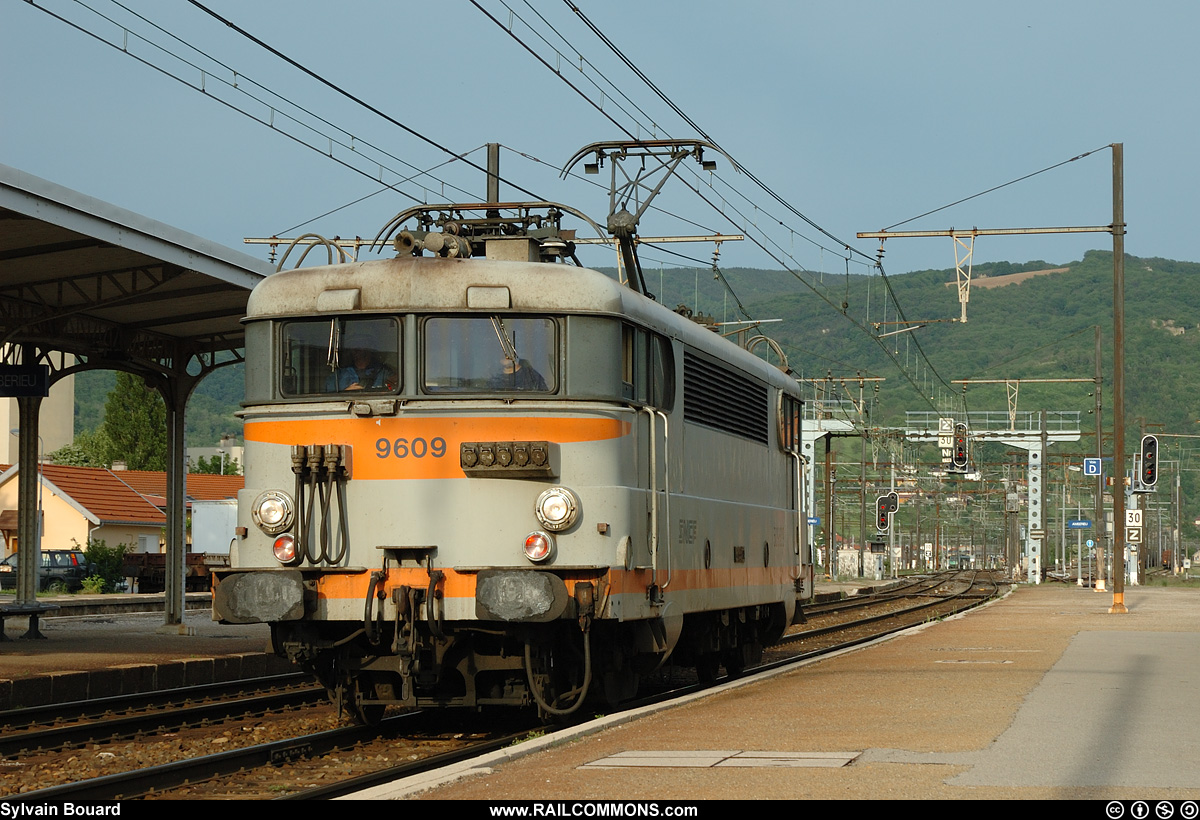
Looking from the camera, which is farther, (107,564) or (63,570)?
(107,564)

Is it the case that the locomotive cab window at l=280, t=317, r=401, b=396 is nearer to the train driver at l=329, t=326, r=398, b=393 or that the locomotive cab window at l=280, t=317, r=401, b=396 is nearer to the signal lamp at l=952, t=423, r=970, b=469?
the train driver at l=329, t=326, r=398, b=393

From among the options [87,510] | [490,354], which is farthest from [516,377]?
[87,510]

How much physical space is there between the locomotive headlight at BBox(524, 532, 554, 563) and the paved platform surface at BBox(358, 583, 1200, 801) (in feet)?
4.22

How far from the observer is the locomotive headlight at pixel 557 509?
10.6 metres

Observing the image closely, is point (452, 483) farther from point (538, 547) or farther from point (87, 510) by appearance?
point (87, 510)

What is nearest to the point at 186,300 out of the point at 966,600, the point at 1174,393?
the point at 966,600

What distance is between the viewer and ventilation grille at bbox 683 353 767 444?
1302 centimetres

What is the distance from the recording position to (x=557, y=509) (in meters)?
10.6

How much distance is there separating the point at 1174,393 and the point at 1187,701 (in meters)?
128

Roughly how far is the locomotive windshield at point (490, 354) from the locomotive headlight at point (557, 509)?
0.81m

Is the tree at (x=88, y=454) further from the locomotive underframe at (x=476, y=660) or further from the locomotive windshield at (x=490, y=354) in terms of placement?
the locomotive windshield at (x=490, y=354)

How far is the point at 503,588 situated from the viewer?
33.8ft

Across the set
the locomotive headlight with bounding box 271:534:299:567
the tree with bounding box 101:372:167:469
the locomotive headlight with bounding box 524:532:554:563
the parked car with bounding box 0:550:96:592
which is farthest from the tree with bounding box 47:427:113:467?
the locomotive headlight with bounding box 524:532:554:563

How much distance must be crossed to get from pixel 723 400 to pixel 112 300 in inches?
350
